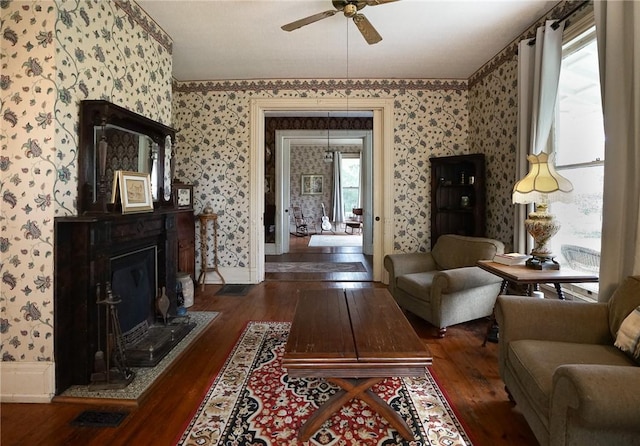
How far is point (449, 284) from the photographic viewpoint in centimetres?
285

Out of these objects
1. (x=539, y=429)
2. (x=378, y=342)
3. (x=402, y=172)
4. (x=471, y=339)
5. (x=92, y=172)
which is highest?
(x=402, y=172)

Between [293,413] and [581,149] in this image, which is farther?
[581,149]

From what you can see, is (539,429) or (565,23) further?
(565,23)

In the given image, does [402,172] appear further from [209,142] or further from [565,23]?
[209,142]

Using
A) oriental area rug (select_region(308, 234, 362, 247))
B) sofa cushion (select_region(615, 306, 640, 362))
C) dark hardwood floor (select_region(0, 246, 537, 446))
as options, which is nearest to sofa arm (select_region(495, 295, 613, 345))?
sofa cushion (select_region(615, 306, 640, 362))

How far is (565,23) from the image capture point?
272 cm

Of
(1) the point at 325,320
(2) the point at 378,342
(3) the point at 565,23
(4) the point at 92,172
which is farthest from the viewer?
(3) the point at 565,23

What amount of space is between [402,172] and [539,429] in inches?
145

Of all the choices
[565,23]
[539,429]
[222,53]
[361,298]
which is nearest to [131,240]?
[361,298]

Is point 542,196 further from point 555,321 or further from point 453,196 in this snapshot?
point 453,196

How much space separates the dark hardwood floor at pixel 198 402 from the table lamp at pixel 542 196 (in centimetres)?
85

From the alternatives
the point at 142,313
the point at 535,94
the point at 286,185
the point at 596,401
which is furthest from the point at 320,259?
the point at 596,401

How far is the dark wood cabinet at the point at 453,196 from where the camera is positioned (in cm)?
442

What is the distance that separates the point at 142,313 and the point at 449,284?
261 cm
